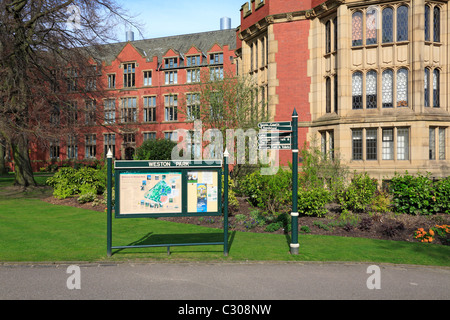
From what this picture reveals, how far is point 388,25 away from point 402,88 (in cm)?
300

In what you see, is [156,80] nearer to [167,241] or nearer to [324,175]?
→ [324,175]

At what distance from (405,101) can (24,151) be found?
20245mm

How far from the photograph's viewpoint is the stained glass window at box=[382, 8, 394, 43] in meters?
17.8

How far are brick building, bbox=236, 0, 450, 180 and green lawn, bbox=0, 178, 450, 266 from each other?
9323 millimetres

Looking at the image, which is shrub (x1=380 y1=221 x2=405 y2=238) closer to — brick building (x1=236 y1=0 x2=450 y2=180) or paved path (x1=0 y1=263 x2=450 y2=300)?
paved path (x1=0 y1=263 x2=450 y2=300)

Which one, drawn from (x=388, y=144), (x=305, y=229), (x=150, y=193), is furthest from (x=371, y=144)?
(x=150, y=193)

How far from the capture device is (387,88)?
58.6 ft

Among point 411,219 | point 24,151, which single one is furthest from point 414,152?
point 24,151

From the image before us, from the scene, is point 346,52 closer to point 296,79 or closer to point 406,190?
point 296,79

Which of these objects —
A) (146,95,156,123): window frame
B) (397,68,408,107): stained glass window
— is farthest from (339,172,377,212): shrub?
(146,95,156,123): window frame

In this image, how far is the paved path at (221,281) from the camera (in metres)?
5.61

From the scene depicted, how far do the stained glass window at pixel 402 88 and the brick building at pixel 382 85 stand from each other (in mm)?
42

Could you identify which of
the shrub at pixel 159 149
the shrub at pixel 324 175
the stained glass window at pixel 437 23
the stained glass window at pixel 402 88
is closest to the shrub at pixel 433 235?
the shrub at pixel 324 175

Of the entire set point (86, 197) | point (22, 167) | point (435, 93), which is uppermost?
point (435, 93)
